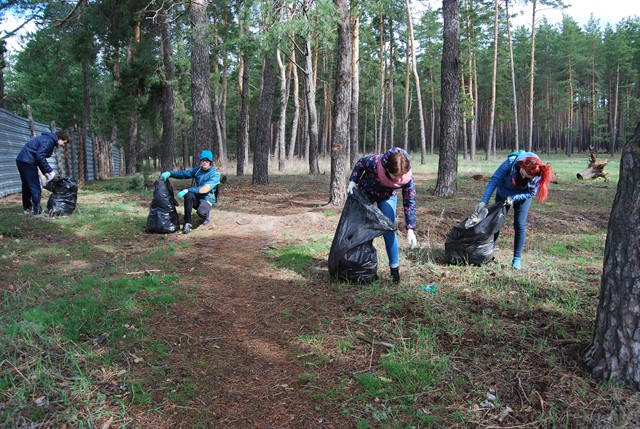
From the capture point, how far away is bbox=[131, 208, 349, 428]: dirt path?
2.33 meters

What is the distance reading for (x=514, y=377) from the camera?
8.25 feet

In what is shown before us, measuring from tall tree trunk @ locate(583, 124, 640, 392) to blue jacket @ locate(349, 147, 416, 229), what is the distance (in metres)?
1.92

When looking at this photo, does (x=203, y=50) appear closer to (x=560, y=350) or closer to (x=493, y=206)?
(x=493, y=206)

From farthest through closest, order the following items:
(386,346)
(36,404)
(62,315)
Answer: (62,315) → (386,346) → (36,404)

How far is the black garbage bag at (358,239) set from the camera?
4.06 metres

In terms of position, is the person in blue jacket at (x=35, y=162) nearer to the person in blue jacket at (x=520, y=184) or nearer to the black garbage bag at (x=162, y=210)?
the black garbage bag at (x=162, y=210)

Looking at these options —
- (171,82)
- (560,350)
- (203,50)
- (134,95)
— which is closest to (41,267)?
(560,350)

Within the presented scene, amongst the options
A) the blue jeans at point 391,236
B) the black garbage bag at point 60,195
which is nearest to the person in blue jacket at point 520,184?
the blue jeans at point 391,236

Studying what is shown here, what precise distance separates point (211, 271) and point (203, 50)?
757 centimetres

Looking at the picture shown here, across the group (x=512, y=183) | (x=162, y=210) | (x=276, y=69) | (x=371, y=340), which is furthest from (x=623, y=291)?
(x=276, y=69)

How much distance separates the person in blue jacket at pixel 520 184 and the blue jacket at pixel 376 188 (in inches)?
43.2

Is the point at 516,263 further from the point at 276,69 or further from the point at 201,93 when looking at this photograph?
the point at 276,69

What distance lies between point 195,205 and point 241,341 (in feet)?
14.5

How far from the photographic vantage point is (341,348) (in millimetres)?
2988
